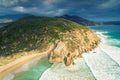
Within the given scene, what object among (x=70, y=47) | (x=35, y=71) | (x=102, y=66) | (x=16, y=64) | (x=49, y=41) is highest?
(x=49, y=41)

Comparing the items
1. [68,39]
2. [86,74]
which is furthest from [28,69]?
[68,39]

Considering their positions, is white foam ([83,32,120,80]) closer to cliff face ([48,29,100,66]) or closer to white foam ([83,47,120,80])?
white foam ([83,47,120,80])

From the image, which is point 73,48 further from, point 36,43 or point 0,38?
point 0,38

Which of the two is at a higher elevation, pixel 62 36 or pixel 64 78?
pixel 62 36

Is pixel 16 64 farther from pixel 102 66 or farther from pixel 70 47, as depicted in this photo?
pixel 102 66

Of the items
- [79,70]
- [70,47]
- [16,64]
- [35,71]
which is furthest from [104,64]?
[16,64]

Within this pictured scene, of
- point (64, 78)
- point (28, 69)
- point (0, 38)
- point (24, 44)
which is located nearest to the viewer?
point (64, 78)
